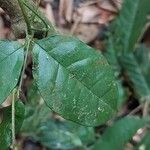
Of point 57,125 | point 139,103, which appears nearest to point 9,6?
point 57,125

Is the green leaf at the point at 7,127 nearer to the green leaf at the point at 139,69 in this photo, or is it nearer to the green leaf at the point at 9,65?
the green leaf at the point at 9,65

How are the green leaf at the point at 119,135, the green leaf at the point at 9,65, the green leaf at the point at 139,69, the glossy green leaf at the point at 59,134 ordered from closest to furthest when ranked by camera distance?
the green leaf at the point at 9,65 < the green leaf at the point at 119,135 < the glossy green leaf at the point at 59,134 < the green leaf at the point at 139,69

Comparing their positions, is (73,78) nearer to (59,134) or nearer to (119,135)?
(119,135)

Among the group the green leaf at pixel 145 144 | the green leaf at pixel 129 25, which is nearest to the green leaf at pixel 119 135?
the green leaf at pixel 145 144

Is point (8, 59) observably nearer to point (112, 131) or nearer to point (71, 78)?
point (71, 78)

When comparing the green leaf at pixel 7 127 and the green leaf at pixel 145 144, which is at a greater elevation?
the green leaf at pixel 7 127

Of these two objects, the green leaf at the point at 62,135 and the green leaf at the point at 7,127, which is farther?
the green leaf at the point at 62,135

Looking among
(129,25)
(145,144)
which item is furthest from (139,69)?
(145,144)

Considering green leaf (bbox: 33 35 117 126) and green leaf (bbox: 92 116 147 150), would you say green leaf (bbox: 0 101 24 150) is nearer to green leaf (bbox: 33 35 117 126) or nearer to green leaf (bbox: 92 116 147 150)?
green leaf (bbox: 33 35 117 126)
